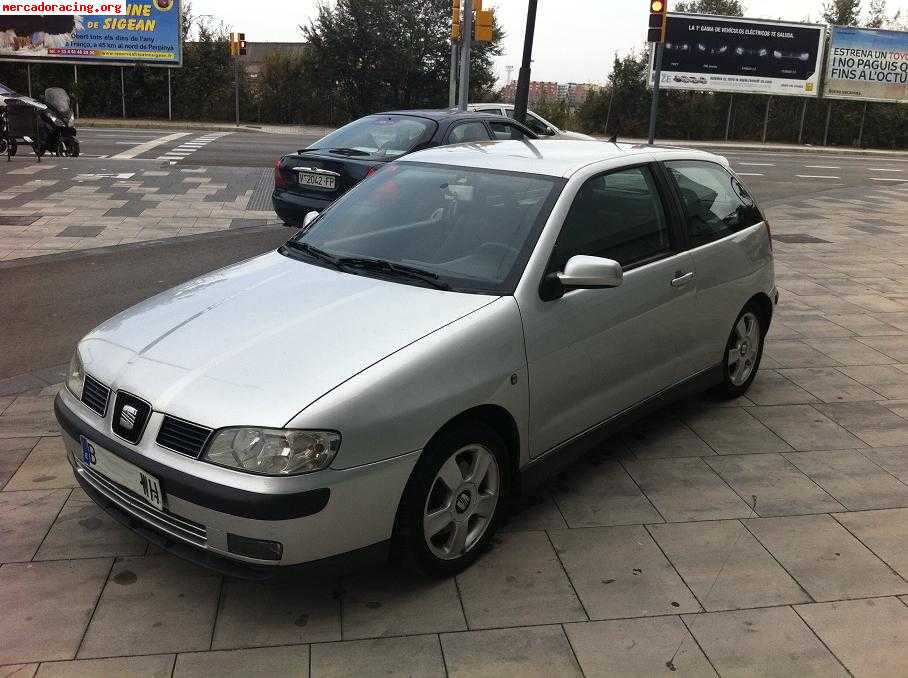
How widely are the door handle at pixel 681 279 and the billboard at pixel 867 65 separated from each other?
3745 centimetres

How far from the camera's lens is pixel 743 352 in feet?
18.6

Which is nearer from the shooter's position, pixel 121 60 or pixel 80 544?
pixel 80 544

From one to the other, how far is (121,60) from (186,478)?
115ft

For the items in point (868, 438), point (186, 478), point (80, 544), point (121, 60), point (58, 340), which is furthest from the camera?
point (121, 60)

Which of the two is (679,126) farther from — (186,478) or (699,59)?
(186,478)

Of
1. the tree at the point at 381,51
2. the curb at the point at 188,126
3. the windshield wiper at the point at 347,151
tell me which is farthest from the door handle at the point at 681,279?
the tree at the point at 381,51

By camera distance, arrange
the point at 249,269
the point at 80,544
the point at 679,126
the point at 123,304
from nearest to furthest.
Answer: the point at 80,544 → the point at 249,269 → the point at 123,304 → the point at 679,126

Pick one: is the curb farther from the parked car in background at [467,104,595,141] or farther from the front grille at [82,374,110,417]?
the front grille at [82,374,110,417]

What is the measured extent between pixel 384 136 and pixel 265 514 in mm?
7898

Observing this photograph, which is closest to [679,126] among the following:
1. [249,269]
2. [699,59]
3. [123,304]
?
[699,59]

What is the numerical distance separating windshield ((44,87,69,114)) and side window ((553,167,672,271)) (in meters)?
16.8

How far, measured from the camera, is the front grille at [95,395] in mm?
3426

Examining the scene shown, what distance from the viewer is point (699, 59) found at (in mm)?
37000

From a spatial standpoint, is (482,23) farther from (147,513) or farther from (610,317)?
(147,513)
